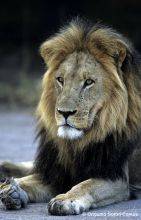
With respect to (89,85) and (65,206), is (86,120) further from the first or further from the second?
(65,206)

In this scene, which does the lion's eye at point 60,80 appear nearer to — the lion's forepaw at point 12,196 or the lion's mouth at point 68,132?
the lion's mouth at point 68,132

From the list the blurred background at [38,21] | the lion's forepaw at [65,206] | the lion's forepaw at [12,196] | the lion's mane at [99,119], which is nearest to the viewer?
the lion's forepaw at [65,206]

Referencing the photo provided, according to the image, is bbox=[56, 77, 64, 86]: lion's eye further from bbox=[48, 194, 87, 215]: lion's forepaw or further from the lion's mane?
bbox=[48, 194, 87, 215]: lion's forepaw

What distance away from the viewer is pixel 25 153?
9.39 m

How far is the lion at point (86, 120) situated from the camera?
6.18 m

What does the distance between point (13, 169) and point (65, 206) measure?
5.23 ft

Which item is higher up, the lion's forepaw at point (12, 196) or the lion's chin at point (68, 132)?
the lion's chin at point (68, 132)

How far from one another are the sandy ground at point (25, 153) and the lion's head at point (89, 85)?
532mm

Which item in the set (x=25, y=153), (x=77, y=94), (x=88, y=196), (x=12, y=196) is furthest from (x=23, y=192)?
(x=25, y=153)

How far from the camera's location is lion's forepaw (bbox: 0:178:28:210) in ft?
19.8

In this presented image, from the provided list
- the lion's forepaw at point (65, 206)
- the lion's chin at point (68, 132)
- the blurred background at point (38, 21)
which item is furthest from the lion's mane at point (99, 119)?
the blurred background at point (38, 21)

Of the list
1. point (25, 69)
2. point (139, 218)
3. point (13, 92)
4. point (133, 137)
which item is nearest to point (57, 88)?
point (133, 137)

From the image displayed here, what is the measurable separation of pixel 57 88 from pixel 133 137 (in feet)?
2.17

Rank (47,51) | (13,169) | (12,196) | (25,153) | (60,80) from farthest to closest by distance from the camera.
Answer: (25,153) → (13,169) → (47,51) → (60,80) → (12,196)
